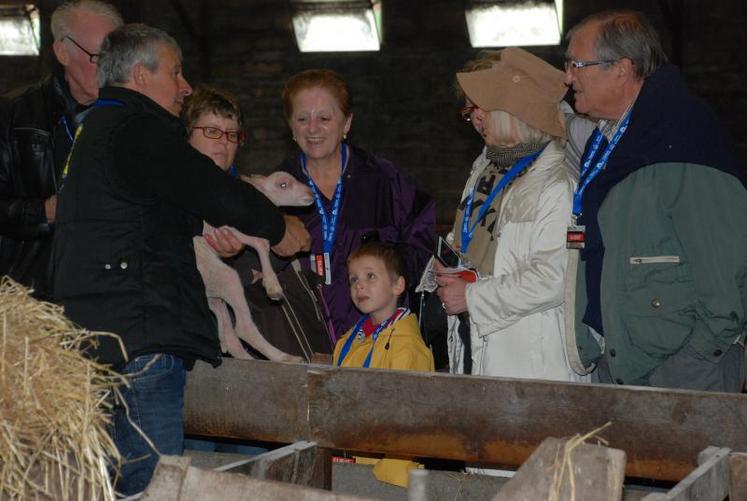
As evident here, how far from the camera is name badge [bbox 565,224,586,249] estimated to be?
140 inches

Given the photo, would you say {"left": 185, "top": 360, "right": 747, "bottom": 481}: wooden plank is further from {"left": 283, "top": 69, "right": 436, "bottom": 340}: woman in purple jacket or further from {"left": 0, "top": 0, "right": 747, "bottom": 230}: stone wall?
{"left": 0, "top": 0, "right": 747, "bottom": 230}: stone wall

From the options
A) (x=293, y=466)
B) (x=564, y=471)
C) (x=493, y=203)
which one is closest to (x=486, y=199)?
(x=493, y=203)

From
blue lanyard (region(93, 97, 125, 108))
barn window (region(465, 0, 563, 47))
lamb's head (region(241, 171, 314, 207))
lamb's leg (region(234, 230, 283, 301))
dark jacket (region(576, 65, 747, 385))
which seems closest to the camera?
blue lanyard (region(93, 97, 125, 108))

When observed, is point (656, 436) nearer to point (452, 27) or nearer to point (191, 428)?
point (191, 428)

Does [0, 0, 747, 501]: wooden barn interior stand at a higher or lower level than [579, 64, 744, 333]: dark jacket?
lower

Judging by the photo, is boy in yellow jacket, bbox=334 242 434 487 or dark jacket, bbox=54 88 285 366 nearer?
dark jacket, bbox=54 88 285 366

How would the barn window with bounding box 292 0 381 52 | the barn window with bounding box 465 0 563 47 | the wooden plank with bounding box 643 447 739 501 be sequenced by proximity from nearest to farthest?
the wooden plank with bounding box 643 447 739 501, the barn window with bounding box 465 0 563 47, the barn window with bounding box 292 0 381 52

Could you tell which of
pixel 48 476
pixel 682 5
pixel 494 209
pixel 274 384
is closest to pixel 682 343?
pixel 494 209

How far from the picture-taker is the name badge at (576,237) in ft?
11.6

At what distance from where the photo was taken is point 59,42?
13.7 ft

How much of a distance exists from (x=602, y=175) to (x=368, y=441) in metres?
1.13

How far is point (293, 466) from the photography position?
296 centimetres

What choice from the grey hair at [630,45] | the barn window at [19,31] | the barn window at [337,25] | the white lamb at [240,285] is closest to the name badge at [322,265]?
the white lamb at [240,285]

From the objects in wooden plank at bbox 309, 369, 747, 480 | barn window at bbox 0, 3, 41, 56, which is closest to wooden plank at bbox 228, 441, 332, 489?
wooden plank at bbox 309, 369, 747, 480
